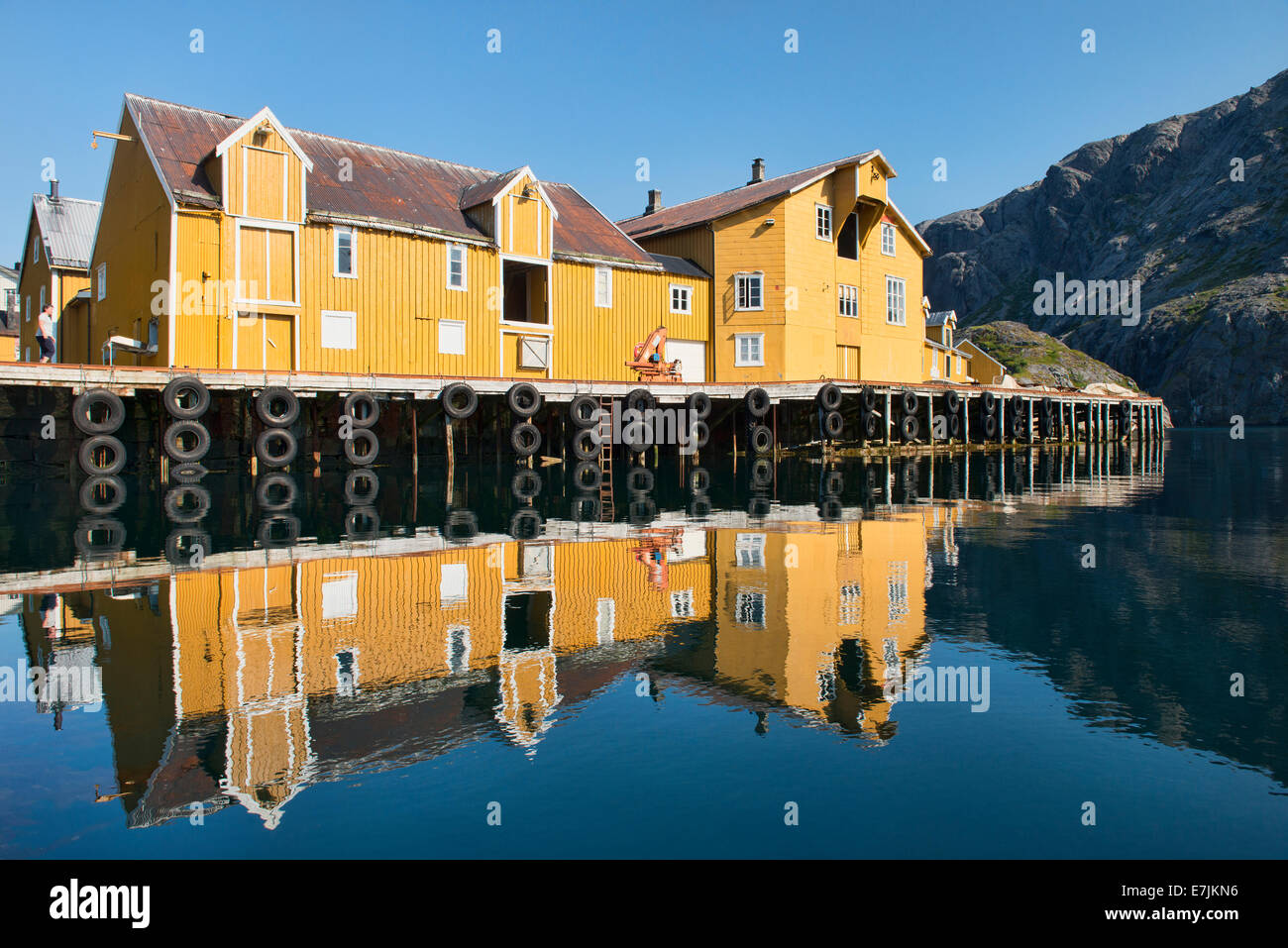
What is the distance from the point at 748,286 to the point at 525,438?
13.8 metres

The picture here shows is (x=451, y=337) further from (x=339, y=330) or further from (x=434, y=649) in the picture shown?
(x=434, y=649)

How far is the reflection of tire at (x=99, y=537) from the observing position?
13711 millimetres

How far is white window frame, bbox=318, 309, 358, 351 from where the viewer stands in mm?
28750

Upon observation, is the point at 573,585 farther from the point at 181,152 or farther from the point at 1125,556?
the point at 181,152

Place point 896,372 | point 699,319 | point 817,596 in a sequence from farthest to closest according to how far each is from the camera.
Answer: point 896,372 < point 699,319 < point 817,596

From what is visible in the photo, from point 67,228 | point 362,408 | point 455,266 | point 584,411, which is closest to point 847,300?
point 584,411

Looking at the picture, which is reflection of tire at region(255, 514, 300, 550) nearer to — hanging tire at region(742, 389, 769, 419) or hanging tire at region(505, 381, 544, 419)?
hanging tire at region(505, 381, 544, 419)

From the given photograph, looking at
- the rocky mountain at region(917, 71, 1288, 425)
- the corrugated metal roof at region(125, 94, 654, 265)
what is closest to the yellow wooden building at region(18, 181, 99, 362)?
the corrugated metal roof at region(125, 94, 654, 265)

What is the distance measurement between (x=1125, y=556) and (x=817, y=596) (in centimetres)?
622

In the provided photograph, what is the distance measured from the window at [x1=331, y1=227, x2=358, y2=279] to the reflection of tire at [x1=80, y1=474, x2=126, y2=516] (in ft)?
30.1

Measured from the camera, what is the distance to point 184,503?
20.1m

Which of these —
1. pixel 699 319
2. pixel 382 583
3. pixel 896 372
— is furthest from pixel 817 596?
pixel 896 372

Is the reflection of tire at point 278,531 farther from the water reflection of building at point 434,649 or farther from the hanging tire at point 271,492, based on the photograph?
the water reflection of building at point 434,649

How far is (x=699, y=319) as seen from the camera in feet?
129
